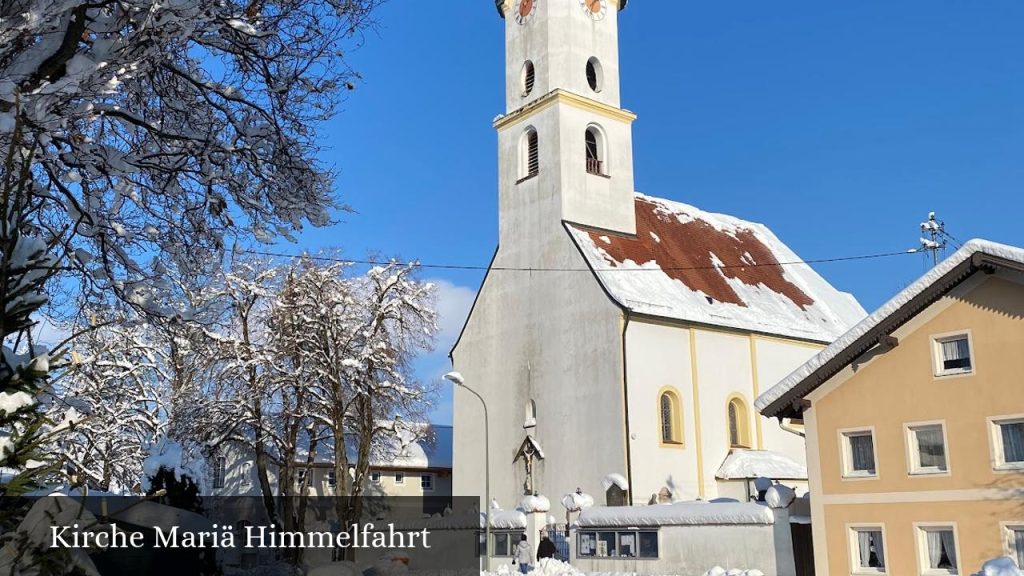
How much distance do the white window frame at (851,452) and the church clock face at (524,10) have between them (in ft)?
77.5

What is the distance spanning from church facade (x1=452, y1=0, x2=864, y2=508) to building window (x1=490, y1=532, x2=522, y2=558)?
3.92 metres

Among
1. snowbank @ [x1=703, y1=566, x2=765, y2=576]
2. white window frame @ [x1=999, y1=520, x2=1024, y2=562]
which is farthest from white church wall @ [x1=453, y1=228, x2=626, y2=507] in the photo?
white window frame @ [x1=999, y1=520, x2=1024, y2=562]

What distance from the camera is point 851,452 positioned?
19.3 m

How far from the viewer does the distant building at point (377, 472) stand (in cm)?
4350

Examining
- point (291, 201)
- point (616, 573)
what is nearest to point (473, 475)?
point (616, 573)

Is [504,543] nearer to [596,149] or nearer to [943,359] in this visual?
[943,359]

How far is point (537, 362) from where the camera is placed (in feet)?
112

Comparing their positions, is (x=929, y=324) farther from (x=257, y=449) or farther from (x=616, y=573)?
(x=257, y=449)

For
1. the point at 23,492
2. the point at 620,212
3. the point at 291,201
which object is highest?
the point at 620,212

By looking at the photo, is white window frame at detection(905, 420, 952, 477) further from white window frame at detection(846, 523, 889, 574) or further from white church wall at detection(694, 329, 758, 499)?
white church wall at detection(694, 329, 758, 499)

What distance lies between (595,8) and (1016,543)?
26716mm

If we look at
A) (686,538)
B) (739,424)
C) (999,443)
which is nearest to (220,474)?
(739,424)

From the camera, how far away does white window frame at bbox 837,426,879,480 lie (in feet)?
61.6

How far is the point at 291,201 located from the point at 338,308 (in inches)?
998
